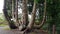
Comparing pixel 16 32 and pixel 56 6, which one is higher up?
pixel 56 6

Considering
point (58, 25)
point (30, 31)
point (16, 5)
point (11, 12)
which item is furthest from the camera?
point (11, 12)

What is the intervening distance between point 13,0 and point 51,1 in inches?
155

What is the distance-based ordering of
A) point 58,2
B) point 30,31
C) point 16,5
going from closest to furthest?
point 58,2 → point 30,31 → point 16,5

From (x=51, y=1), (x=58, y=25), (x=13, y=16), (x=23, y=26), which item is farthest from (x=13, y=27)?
(x=58, y=25)

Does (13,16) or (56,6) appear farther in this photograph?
(13,16)

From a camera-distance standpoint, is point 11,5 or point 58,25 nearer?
point 58,25

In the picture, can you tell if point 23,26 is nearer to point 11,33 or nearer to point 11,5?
point 11,33

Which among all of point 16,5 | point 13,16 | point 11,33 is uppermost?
point 16,5

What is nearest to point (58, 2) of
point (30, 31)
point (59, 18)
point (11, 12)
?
point (59, 18)

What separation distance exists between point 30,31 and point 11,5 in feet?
9.92

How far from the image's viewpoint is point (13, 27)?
398 inches

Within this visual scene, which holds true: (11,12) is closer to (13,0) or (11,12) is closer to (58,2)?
(13,0)

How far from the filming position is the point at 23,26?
8.91m

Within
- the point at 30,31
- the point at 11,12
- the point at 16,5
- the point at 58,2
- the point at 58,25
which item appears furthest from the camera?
the point at 11,12
